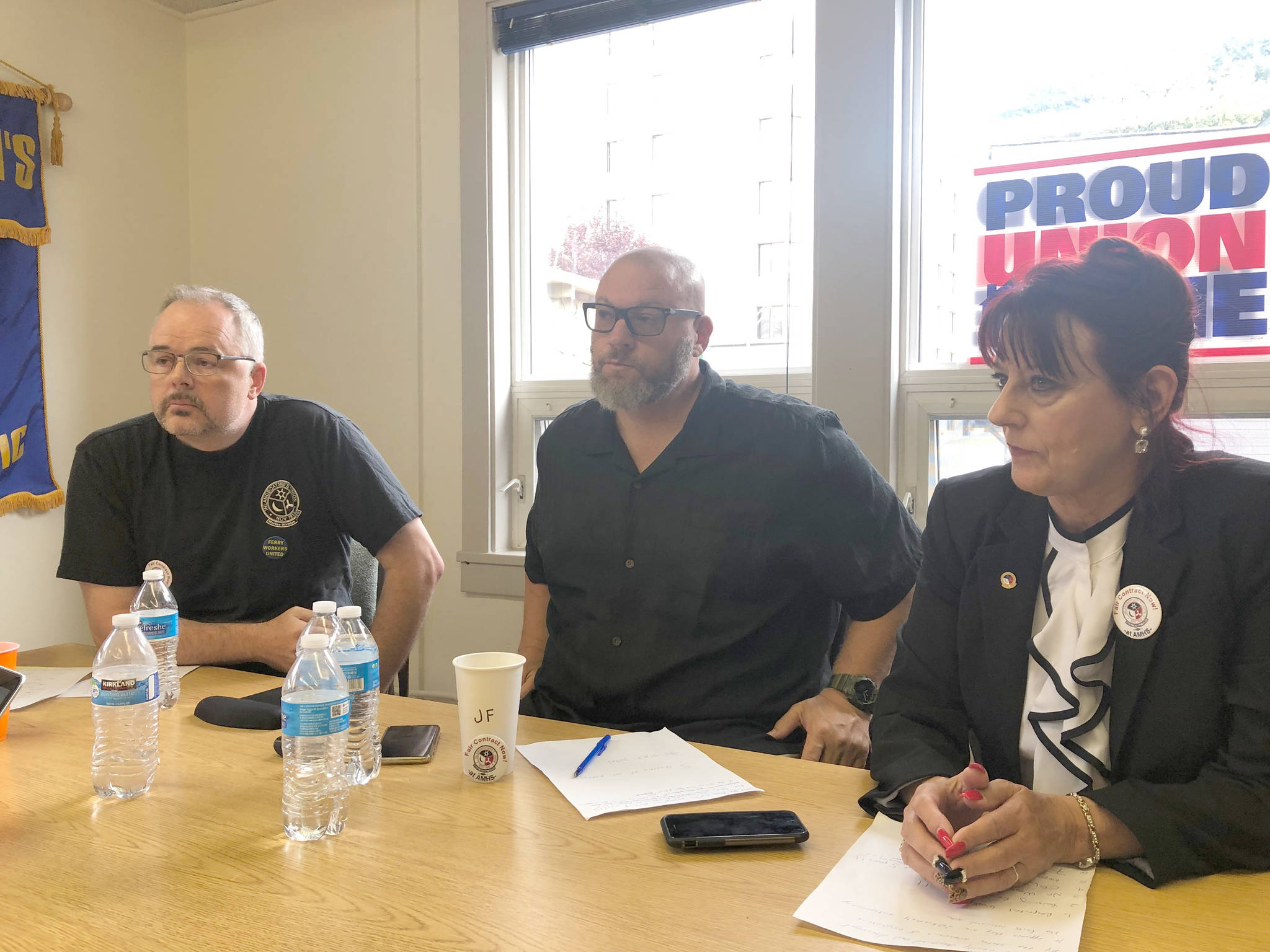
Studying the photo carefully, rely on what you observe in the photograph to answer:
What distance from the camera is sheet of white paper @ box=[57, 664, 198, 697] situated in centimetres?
167

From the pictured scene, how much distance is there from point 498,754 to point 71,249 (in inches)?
124

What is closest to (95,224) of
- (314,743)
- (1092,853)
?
(314,743)

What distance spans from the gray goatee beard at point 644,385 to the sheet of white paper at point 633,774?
80 cm

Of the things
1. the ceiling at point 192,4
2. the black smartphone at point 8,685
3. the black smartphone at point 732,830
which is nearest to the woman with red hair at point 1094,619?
the black smartphone at point 732,830

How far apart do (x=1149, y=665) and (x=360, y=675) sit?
40.0 inches

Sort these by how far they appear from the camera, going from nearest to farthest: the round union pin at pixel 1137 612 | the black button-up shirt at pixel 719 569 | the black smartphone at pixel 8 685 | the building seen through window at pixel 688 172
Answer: the round union pin at pixel 1137 612
the black smartphone at pixel 8 685
the black button-up shirt at pixel 719 569
the building seen through window at pixel 688 172

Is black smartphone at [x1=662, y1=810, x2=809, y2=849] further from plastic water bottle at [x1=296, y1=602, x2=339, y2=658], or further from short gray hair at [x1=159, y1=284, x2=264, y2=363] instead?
short gray hair at [x1=159, y1=284, x2=264, y2=363]

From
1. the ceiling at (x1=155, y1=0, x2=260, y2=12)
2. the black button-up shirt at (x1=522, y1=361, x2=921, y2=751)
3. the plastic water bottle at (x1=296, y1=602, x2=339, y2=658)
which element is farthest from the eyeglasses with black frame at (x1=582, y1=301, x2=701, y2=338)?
the ceiling at (x1=155, y1=0, x2=260, y2=12)

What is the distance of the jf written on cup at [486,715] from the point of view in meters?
1.20

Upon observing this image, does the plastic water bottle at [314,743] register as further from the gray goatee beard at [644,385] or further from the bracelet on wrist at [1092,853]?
the gray goatee beard at [644,385]

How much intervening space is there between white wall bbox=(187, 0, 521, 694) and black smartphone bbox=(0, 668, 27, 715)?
6.44ft

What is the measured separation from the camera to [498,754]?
3.96ft

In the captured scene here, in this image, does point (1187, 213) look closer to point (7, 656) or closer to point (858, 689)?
point (858, 689)

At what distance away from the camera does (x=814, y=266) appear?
9.00 feet
